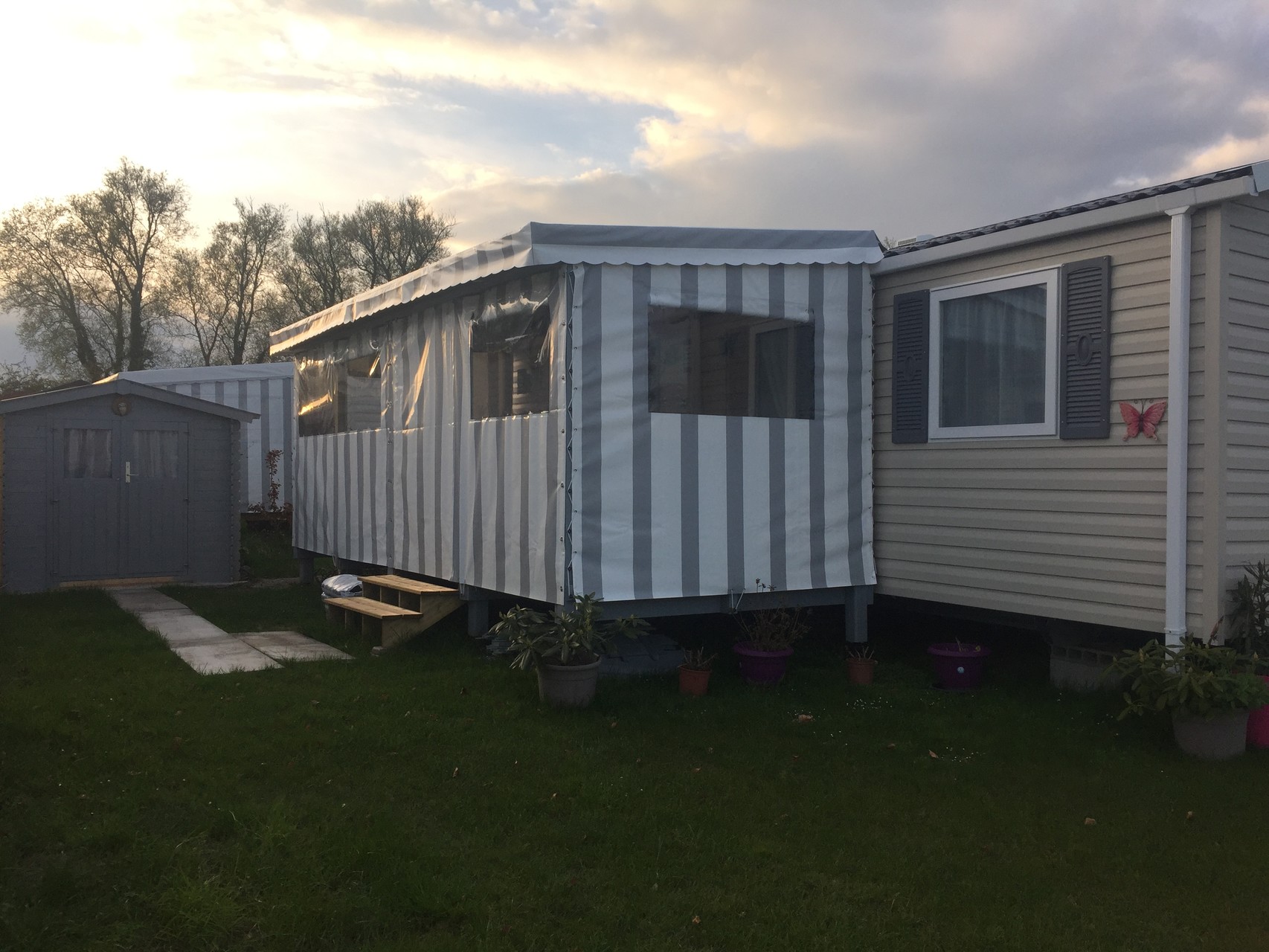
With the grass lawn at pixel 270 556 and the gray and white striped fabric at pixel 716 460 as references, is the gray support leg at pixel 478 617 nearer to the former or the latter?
the gray and white striped fabric at pixel 716 460

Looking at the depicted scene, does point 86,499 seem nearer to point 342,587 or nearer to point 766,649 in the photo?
point 342,587

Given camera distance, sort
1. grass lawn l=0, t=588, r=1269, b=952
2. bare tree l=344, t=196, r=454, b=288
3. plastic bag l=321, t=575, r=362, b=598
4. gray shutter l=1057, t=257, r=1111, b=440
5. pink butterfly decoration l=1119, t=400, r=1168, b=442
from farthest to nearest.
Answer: bare tree l=344, t=196, r=454, b=288, plastic bag l=321, t=575, r=362, b=598, gray shutter l=1057, t=257, r=1111, b=440, pink butterfly decoration l=1119, t=400, r=1168, b=442, grass lawn l=0, t=588, r=1269, b=952

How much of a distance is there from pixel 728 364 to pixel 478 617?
2.72 metres

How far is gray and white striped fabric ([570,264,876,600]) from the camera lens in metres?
6.09

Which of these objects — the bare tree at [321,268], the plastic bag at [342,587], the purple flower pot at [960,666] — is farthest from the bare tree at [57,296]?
the purple flower pot at [960,666]

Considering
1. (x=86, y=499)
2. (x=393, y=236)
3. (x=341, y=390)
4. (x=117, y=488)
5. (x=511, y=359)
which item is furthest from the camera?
(x=393, y=236)

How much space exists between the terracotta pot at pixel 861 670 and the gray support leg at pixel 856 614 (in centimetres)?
44

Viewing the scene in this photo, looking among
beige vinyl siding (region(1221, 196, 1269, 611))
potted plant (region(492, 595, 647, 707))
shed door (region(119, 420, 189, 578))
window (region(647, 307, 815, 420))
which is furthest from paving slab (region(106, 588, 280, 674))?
beige vinyl siding (region(1221, 196, 1269, 611))

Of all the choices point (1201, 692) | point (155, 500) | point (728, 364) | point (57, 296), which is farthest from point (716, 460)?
point (57, 296)

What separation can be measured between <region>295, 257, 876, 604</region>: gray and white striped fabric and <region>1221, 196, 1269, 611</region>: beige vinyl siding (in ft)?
7.63

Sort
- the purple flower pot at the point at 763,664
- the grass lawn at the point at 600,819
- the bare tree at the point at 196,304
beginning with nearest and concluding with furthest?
the grass lawn at the point at 600,819 → the purple flower pot at the point at 763,664 → the bare tree at the point at 196,304

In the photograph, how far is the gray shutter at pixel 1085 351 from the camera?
18.8 feet

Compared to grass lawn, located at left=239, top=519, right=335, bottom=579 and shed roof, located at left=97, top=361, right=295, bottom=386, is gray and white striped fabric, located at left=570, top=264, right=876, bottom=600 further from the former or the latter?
shed roof, located at left=97, top=361, right=295, bottom=386

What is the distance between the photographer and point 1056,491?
601 cm
